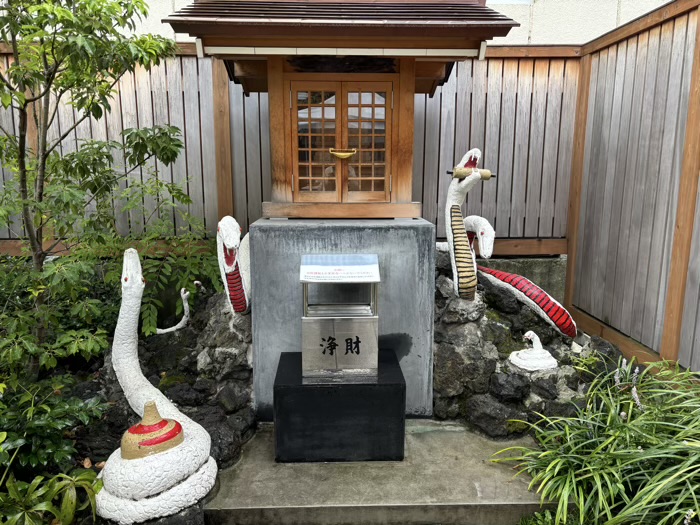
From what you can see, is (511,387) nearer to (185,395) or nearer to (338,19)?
(185,395)

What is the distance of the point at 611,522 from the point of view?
2.75 meters

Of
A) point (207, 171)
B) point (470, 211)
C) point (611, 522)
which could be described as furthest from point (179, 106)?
point (611, 522)

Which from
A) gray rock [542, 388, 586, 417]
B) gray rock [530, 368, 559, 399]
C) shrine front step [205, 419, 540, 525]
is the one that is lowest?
shrine front step [205, 419, 540, 525]

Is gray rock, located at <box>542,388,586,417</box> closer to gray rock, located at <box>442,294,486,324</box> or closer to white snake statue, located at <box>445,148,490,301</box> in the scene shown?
gray rock, located at <box>442,294,486,324</box>

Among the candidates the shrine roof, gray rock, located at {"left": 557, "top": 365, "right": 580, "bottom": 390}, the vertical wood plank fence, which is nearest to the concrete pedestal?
gray rock, located at {"left": 557, "top": 365, "right": 580, "bottom": 390}

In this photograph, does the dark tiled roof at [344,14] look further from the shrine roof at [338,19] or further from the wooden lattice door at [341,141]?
the wooden lattice door at [341,141]

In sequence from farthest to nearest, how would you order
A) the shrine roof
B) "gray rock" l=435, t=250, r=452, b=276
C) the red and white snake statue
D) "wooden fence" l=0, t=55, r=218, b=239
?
"wooden fence" l=0, t=55, r=218, b=239 → "gray rock" l=435, t=250, r=452, b=276 → the red and white snake statue → the shrine roof

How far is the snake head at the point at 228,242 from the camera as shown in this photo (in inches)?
168

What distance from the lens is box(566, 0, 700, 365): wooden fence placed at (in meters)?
4.21

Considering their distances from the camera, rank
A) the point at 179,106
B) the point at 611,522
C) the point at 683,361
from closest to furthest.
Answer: the point at 611,522 < the point at 683,361 < the point at 179,106

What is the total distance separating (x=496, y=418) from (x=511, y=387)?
1.01 ft

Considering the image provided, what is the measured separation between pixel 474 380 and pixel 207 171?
153 inches

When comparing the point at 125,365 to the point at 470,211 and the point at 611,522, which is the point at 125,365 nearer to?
the point at 611,522

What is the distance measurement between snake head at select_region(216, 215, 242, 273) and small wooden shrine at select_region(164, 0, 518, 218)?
14.5 inches
